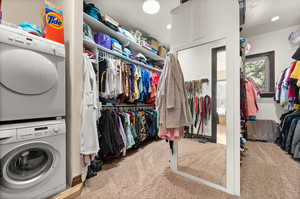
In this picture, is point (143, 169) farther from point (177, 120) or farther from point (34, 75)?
point (34, 75)

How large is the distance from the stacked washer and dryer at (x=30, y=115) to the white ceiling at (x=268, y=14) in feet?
9.91

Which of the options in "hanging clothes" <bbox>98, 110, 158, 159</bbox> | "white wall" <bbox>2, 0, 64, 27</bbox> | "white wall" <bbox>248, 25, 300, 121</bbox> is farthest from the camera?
"white wall" <bbox>248, 25, 300, 121</bbox>

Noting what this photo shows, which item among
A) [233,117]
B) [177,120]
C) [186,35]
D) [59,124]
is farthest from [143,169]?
[186,35]

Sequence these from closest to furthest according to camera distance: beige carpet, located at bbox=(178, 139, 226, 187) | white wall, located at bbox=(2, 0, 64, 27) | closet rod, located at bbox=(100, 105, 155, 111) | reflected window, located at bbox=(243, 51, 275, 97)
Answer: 1. white wall, located at bbox=(2, 0, 64, 27)
2. beige carpet, located at bbox=(178, 139, 226, 187)
3. closet rod, located at bbox=(100, 105, 155, 111)
4. reflected window, located at bbox=(243, 51, 275, 97)

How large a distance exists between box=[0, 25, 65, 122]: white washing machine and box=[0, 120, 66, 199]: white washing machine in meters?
0.11

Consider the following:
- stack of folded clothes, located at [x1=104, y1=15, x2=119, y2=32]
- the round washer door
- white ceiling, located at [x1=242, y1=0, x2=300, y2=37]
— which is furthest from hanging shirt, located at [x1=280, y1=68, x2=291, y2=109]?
the round washer door

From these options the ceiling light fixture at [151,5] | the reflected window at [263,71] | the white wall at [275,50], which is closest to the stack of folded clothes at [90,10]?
the ceiling light fixture at [151,5]

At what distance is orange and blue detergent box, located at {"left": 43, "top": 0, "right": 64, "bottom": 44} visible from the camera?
1176 mm

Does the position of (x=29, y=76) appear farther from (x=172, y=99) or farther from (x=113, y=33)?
(x=113, y=33)

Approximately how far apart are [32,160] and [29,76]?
0.72 meters

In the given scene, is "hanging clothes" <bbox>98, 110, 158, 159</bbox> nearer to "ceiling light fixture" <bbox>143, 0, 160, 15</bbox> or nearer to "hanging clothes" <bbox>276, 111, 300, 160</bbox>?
"ceiling light fixture" <bbox>143, 0, 160, 15</bbox>

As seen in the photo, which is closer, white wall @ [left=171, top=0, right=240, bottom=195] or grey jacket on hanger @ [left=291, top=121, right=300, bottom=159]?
white wall @ [left=171, top=0, right=240, bottom=195]

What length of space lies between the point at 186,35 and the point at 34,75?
163cm

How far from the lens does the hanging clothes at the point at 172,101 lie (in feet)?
4.21
